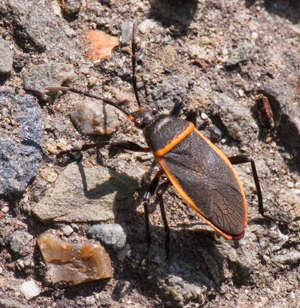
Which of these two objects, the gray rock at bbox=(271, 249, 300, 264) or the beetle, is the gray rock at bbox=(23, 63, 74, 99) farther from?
the gray rock at bbox=(271, 249, 300, 264)

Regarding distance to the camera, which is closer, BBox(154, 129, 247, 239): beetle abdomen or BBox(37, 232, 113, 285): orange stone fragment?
BBox(37, 232, 113, 285): orange stone fragment

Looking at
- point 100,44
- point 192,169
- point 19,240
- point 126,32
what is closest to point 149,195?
point 192,169

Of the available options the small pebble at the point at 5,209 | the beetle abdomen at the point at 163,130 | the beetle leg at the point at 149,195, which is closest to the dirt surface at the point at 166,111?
the small pebble at the point at 5,209

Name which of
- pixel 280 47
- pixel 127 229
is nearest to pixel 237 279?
pixel 127 229

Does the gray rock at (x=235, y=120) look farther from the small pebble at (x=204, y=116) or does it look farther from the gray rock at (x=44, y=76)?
the gray rock at (x=44, y=76)

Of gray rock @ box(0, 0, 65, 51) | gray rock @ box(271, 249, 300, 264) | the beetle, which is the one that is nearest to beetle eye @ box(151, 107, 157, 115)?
the beetle

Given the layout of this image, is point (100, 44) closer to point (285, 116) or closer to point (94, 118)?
point (94, 118)
